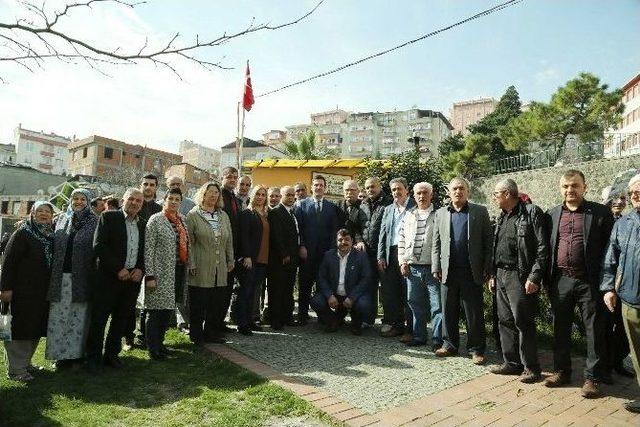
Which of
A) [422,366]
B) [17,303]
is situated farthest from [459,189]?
[17,303]

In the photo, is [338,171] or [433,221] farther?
[338,171]

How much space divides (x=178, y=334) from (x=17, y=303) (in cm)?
214

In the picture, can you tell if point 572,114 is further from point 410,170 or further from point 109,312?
point 109,312

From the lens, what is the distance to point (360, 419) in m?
3.43

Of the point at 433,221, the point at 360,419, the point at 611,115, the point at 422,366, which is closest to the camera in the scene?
the point at 360,419

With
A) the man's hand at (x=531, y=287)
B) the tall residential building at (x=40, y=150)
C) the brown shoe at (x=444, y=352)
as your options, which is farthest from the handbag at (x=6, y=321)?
the tall residential building at (x=40, y=150)

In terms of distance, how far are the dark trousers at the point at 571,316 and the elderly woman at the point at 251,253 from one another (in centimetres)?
374

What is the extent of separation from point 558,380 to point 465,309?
123cm

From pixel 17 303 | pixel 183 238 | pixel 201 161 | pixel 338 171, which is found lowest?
pixel 17 303

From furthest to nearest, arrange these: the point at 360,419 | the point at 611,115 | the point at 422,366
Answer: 1. the point at 611,115
2. the point at 422,366
3. the point at 360,419

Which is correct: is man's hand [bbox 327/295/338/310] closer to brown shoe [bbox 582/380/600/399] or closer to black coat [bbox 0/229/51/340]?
brown shoe [bbox 582/380/600/399]

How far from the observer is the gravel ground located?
4046 millimetres

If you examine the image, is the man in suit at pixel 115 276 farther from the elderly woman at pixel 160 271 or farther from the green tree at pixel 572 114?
the green tree at pixel 572 114

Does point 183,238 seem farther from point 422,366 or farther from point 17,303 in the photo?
point 422,366
